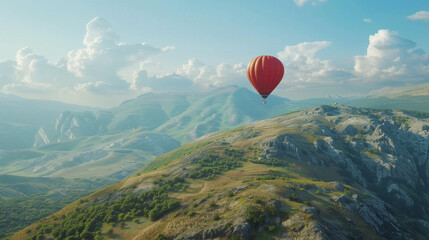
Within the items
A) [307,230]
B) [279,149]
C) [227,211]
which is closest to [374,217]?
[307,230]

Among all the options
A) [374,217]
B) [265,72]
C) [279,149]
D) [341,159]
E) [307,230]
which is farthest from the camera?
[341,159]

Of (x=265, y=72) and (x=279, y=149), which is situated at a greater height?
(x=265, y=72)

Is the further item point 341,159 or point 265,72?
point 341,159

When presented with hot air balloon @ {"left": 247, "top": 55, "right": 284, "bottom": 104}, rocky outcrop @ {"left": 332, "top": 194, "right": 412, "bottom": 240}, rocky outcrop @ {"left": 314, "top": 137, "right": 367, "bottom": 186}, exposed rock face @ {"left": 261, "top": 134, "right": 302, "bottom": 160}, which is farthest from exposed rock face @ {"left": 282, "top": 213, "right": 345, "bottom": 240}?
rocky outcrop @ {"left": 314, "top": 137, "right": 367, "bottom": 186}

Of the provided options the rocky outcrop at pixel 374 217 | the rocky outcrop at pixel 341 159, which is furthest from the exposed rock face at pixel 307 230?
the rocky outcrop at pixel 341 159

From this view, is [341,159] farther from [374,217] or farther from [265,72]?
[265,72]

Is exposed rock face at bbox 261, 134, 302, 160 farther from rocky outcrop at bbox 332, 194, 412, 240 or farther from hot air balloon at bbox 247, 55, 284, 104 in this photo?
rocky outcrop at bbox 332, 194, 412, 240

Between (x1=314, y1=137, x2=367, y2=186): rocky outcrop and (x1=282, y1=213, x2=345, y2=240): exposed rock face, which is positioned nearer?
(x1=282, y1=213, x2=345, y2=240): exposed rock face

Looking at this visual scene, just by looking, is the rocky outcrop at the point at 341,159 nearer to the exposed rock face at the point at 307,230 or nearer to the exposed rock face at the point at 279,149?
the exposed rock face at the point at 279,149
